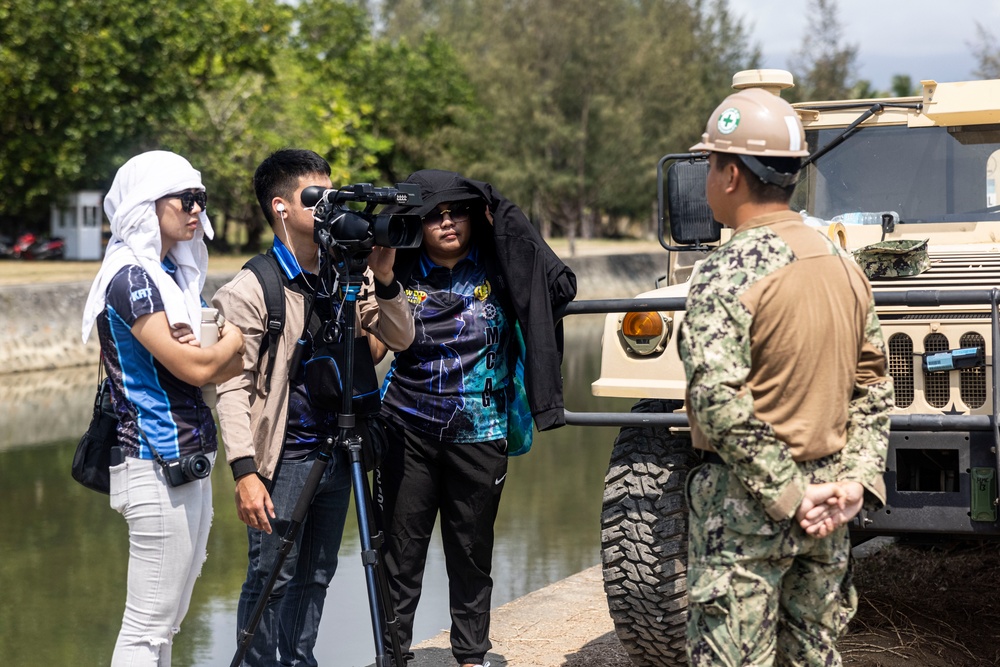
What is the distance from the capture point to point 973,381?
174 inches

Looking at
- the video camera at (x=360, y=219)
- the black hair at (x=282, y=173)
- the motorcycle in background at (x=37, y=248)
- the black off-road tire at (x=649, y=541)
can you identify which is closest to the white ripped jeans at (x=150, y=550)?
the video camera at (x=360, y=219)

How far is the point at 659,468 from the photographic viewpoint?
4770 mm

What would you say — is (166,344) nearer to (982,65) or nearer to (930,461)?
(930,461)

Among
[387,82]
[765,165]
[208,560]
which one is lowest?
[208,560]

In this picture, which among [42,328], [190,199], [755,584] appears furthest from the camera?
[42,328]

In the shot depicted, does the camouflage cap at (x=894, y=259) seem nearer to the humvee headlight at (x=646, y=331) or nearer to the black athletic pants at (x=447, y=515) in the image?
the humvee headlight at (x=646, y=331)

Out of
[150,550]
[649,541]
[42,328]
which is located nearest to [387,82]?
[42,328]

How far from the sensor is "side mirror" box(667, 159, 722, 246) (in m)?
5.64

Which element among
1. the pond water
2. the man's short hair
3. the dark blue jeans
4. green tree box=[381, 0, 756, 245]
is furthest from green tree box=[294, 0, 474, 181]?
the man's short hair

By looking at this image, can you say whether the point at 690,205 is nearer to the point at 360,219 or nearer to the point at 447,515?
the point at 447,515

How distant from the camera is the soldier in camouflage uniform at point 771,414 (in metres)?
2.93

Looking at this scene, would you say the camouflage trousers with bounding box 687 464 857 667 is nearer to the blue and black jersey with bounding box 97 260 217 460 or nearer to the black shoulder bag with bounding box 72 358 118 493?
the blue and black jersey with bounding box 97 260 217 460

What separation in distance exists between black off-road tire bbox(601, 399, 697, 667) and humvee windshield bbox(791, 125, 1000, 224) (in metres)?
1.82

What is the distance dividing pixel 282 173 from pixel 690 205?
214cm
